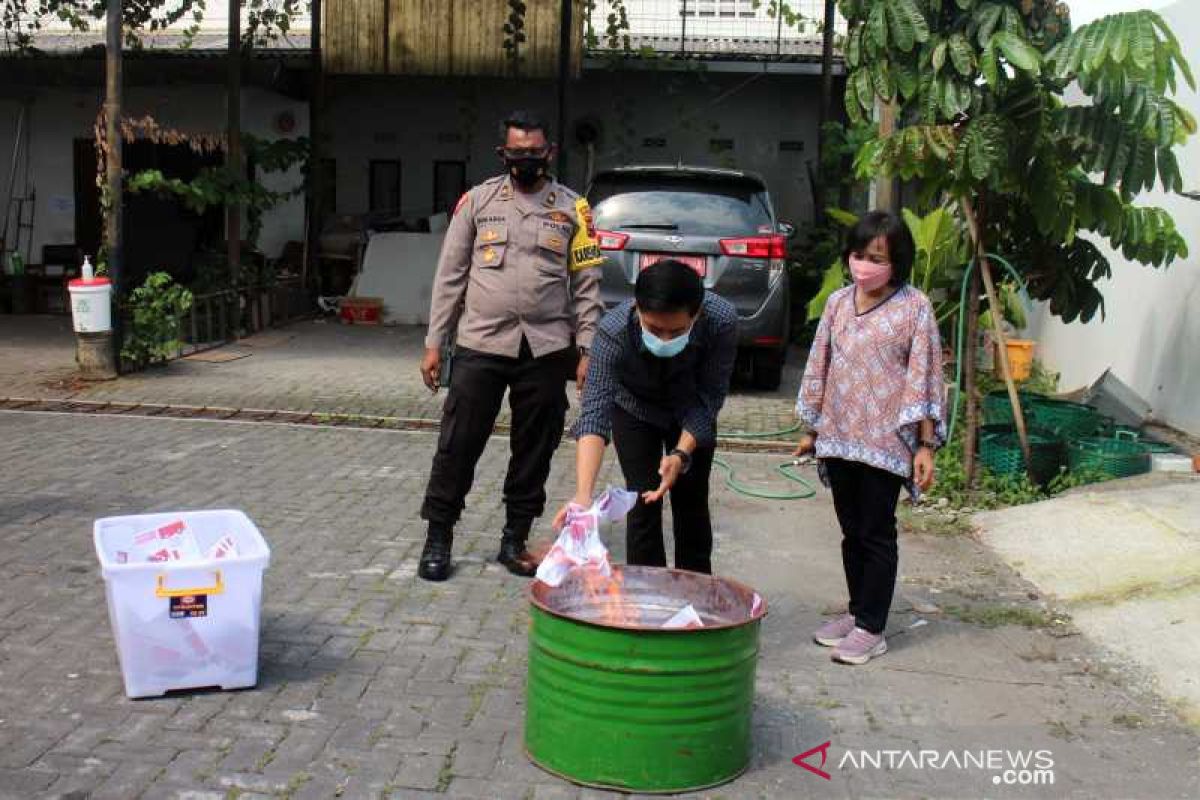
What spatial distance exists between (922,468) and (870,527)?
0.30 metres

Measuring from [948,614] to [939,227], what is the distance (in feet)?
12.6

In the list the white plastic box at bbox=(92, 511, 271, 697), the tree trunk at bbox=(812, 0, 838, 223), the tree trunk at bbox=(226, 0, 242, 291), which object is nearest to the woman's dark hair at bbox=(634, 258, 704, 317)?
the white plastic box at bbox=(92, 511, 271, 697)

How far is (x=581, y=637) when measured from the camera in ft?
11.6

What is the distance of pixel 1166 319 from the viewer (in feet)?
29.5

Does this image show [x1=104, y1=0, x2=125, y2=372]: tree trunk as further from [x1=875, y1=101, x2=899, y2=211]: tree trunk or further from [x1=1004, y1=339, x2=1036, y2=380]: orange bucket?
[x1=1004, y1=339, x2=1036, y2=380]: orange bucket

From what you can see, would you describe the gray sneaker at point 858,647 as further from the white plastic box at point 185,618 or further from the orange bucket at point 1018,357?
the orange bucket at point 1018,357

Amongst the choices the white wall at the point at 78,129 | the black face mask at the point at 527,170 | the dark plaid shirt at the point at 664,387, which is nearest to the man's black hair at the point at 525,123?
the black face mask at the point at 527,170

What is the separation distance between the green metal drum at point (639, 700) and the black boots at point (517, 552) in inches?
72.4

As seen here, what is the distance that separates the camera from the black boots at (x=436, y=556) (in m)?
5.61

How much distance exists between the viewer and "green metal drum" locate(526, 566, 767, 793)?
3.52m

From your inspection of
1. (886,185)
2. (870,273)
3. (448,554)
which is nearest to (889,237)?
(870,273)

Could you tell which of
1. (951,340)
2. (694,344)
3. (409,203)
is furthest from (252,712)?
(409,203)

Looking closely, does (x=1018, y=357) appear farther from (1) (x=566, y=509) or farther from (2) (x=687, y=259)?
(1) (x=566, y=509)

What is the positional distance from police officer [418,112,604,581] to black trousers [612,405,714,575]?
0.77 metres
